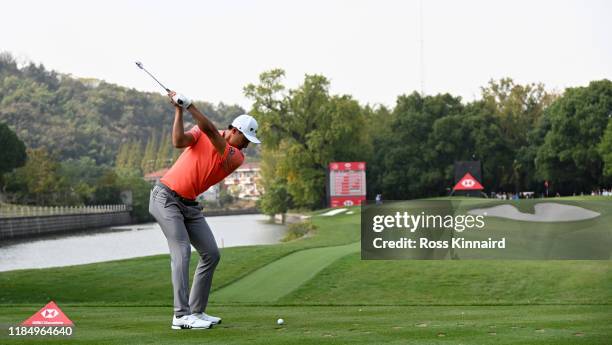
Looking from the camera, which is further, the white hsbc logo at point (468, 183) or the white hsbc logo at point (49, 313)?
the white hsbc logo at point (468, 183)

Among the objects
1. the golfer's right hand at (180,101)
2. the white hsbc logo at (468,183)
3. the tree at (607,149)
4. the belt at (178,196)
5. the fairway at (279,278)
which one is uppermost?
the tree at (607,149)

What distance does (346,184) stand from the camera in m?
69.3

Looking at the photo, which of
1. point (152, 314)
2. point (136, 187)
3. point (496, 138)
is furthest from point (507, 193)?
point (152, 314)

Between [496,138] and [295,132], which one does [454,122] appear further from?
[295,132]

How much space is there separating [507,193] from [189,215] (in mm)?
102597

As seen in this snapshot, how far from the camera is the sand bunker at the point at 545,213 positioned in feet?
66.7

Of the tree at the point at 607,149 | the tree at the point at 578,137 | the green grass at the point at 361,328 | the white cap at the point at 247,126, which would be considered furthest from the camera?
the tree at the point at 578,137

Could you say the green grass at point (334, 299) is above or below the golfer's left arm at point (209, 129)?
below

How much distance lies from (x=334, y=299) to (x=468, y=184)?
123 feet

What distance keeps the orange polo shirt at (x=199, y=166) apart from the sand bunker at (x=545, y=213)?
37.4 ft

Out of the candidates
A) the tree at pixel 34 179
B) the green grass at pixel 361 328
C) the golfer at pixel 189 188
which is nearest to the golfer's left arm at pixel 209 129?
the golfer at pixel 189 188

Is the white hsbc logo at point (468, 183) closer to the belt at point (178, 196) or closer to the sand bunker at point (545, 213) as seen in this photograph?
the sand bunker at point (545, 213)

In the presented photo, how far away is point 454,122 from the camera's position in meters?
101

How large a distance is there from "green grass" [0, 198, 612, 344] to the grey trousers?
472 millimetres
